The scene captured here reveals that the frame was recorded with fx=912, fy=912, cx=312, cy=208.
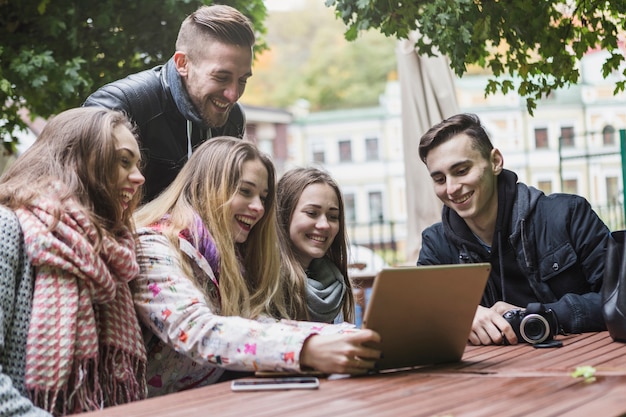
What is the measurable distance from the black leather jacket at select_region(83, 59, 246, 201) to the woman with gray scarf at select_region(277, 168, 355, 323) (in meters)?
0.38

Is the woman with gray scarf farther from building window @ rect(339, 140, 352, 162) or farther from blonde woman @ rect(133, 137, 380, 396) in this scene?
building window @ rect(339, 140, 352, 162)

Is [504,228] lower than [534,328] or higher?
higher

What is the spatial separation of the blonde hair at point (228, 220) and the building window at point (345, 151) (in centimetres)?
3392

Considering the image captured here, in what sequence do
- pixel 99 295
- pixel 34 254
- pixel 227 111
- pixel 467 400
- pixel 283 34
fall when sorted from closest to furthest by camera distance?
1. pixel 467 400
2. pixel 34 254
3. pixel 99 295
4. pixel 227 111
5. pixel 283 34

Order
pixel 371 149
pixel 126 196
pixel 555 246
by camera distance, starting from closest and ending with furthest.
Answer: pixel 126 196
pixel 555 246
pixel 371 149

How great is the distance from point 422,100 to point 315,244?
2781mm

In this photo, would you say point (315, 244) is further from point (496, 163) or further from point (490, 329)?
point (490, 329)

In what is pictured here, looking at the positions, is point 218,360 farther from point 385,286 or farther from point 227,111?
point 227,111

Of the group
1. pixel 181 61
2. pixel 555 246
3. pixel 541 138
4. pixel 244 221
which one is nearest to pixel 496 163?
pixel 555 246

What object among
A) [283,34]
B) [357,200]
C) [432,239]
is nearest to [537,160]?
[357,200]

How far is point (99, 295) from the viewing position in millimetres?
1933

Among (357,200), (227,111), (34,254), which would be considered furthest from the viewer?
(357,200)

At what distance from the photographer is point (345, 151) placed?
36.7m

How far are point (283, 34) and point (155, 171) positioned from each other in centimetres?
3658
